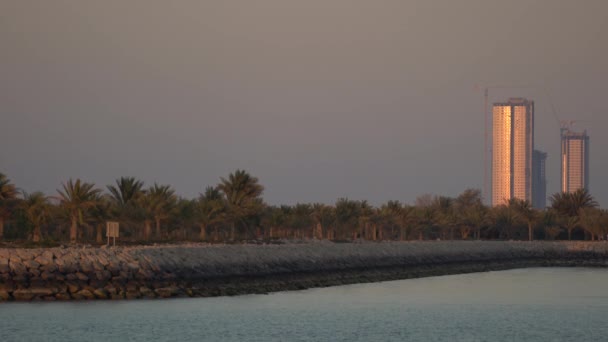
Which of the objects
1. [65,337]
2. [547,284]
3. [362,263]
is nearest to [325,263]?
[362,263]

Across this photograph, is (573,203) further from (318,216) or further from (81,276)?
(81,276)

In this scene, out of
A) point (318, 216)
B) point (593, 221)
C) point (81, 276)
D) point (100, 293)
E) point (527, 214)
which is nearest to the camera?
point (100, 293)

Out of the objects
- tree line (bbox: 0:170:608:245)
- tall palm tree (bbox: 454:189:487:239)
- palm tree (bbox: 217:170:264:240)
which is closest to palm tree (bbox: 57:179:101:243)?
tree line (bbox: 0:170:608:245)

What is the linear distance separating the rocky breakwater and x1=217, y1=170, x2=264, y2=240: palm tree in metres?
14.9

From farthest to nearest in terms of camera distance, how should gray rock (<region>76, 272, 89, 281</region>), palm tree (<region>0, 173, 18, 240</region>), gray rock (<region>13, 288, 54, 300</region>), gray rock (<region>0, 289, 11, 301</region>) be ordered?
palm tree (<region>0, 173, 18, 240</region>), gray rock (<region>76, 272, 89, 281</region>), gray rock (<region>13, 288, 54, 300</region>), gray rock (<region>0, 289, 11, 301</region>)

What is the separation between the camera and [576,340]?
36031 millimetres

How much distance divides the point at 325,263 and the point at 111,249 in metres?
21.3

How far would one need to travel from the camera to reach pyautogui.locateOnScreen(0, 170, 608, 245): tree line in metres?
67.4

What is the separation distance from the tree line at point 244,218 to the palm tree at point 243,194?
10 centimetres

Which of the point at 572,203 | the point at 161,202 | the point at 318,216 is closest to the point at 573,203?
the point at 572,203

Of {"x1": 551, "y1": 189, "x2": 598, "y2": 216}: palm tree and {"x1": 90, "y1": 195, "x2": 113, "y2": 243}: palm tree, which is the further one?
{"x1": 551, "y1": 189, "x2": 598, "y2": 216}: palm tree

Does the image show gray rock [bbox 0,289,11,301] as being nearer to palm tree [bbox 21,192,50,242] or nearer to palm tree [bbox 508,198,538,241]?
palm tree [bbox 21,192,50,242]

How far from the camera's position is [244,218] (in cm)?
8744

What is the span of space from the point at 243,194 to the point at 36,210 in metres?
26.8
